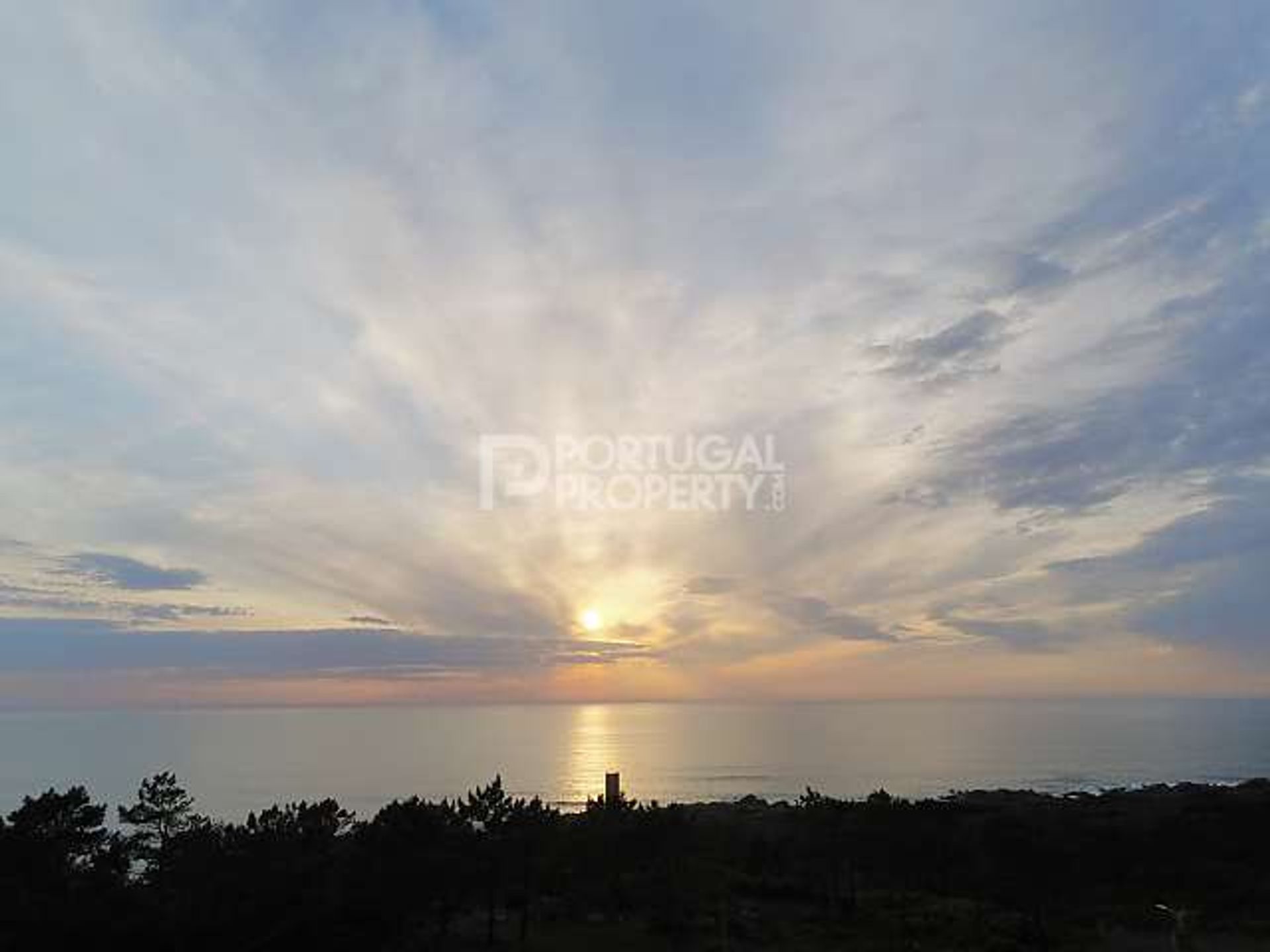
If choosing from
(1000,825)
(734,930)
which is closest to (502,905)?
(734,930)

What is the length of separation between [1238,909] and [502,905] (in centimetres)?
3183

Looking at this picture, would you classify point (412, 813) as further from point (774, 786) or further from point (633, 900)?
point (774, 786)

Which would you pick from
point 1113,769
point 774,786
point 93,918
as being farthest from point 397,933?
point 1113,769

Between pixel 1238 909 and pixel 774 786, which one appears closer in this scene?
pixel 1238 909

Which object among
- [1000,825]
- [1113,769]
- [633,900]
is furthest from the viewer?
[1113,769]

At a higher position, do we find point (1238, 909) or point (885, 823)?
point (885, 823)

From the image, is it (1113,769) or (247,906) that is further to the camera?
(1113,769)

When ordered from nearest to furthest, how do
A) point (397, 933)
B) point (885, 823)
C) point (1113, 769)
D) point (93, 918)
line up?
point (93, 918), point (397, 933), point (885, 823), point (1113, 769)

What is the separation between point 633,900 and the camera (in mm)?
38281

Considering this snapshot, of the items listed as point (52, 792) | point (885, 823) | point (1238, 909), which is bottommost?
point (1238, 909)

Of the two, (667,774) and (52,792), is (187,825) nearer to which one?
(52,792)

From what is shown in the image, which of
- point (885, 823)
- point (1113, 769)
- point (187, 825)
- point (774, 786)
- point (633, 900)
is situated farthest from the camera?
point (1113, 769)

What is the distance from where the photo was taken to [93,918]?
76.6 ft

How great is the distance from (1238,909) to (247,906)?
3973cm
